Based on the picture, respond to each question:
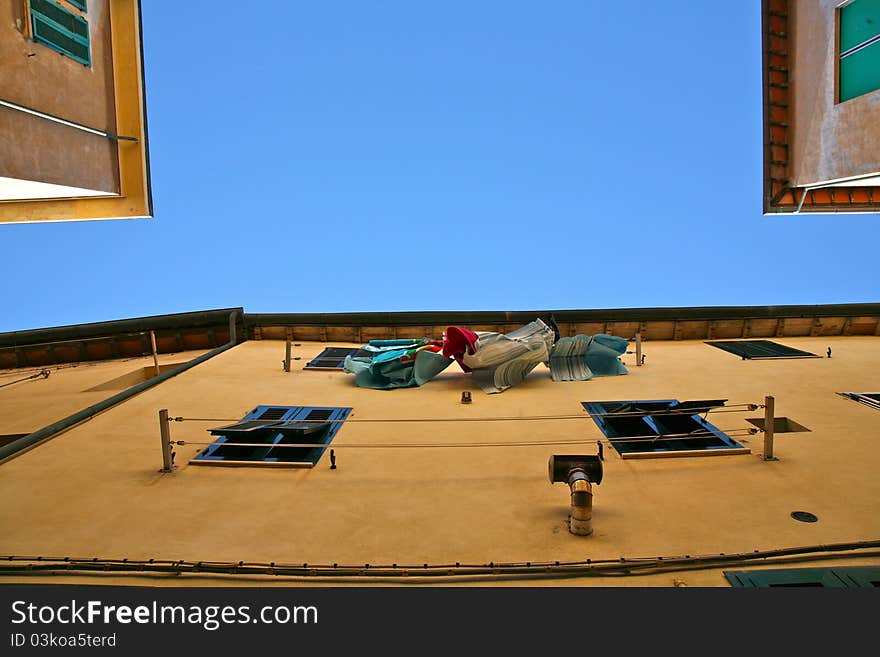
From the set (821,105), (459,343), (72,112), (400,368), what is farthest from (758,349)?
(72,112)

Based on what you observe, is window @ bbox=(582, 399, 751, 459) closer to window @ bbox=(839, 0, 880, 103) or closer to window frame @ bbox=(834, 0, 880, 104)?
window @ bbox=(839, 0, 880, 103)

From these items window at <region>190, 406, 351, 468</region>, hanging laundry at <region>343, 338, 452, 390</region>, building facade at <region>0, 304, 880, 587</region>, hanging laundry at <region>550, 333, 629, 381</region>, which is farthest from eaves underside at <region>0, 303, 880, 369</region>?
window at <region>190, 406, 351, 468</region>

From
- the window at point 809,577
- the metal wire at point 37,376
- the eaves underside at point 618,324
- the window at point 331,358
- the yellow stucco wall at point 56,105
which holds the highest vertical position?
the yellow stucco wall at point 56,105

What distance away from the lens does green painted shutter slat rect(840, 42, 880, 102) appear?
1303 cm

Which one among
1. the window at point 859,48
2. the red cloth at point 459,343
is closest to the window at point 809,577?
the red cloth at point 459,343

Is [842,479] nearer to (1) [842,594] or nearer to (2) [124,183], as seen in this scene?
(1) [842,594]

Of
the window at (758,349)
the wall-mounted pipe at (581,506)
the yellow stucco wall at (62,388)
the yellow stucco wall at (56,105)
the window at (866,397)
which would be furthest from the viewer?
the window at (758,349)

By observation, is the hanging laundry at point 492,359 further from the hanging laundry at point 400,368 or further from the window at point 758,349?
the window at point 758,349

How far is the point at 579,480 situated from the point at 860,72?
40.2 ft

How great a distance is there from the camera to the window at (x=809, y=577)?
566 cm

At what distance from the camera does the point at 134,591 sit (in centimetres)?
397

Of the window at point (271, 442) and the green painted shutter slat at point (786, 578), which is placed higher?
the window at point (271, 442)

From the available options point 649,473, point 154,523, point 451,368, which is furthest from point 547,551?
point 451,368

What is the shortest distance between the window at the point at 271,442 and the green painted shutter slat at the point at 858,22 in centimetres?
1290
